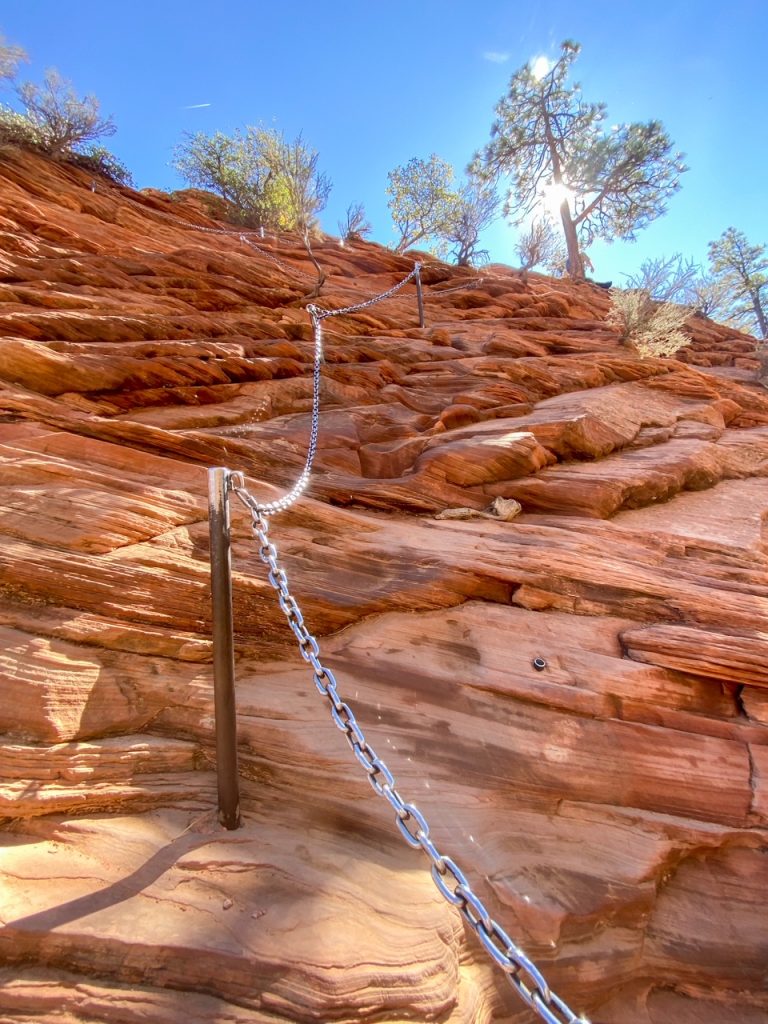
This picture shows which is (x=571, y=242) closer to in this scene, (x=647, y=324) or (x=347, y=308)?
(x=647, y=324)

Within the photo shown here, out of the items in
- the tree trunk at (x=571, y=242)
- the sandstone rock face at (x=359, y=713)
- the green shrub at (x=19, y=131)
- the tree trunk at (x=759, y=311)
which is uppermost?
the tree trunk at (x=571, y=242)

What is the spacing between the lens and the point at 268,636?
13.7 ft

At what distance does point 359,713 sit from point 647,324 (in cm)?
1381

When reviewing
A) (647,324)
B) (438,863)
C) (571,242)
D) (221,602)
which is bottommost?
(438,863)

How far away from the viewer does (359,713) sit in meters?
3.74

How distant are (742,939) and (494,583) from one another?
300 cm

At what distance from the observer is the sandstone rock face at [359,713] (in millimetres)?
2406

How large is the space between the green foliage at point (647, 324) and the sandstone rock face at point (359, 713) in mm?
7007

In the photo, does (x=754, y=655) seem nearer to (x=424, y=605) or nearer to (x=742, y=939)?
(x=742, y=939)


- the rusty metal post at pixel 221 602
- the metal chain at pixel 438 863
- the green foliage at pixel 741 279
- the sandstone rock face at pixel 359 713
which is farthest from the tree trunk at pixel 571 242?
the metal chain at pixel 438 863

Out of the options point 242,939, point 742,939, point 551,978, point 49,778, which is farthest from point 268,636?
point 742,939

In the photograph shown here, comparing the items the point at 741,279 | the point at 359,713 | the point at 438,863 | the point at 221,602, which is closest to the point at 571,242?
the point at 741,279

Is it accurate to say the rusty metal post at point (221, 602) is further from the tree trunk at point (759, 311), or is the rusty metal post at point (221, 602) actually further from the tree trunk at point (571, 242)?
the tree trunk at point (759, 311)

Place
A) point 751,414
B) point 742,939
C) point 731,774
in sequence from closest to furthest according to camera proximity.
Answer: point 742,939, point 731,774, point 751,414
